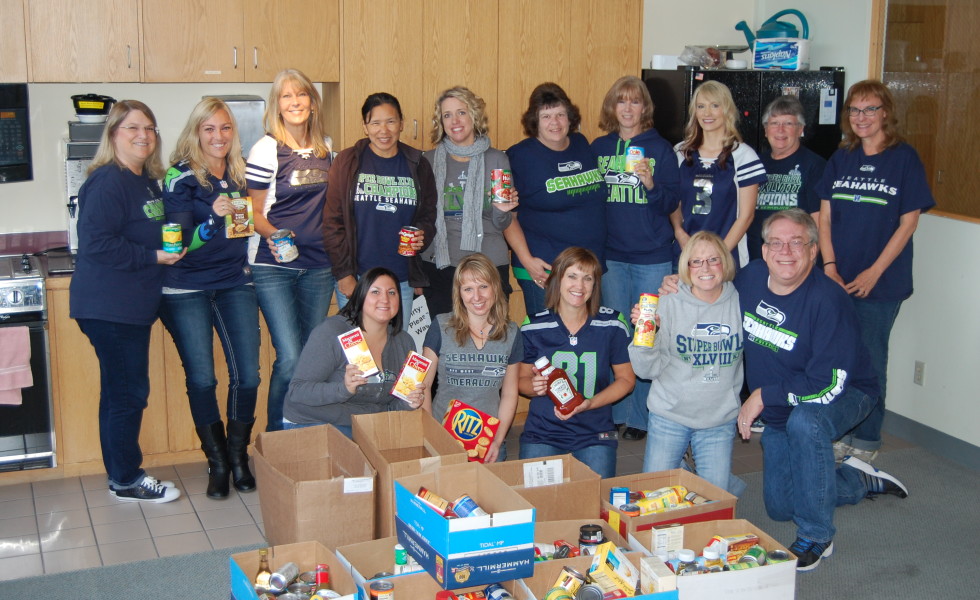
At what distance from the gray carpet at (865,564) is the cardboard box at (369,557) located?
0.91 m

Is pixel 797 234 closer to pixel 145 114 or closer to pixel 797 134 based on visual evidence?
pixel 797 134

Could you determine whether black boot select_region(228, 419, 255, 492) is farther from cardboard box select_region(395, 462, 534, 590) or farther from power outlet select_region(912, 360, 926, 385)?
power outlet select_region(912, 360, 926, 385)

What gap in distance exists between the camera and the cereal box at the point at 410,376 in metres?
3.40

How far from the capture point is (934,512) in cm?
430

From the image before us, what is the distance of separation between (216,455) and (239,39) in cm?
190

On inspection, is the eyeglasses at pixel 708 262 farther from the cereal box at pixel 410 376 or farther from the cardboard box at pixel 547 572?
the cardboard box at pixel 547 572

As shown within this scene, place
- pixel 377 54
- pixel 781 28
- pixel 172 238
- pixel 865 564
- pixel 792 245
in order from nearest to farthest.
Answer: pixel 792 245 → pixel 865 564 → pixel 172 238 → pixel 377 54 → pixel 781 28

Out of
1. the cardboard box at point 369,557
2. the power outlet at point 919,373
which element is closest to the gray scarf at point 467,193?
the cardboard box at point 369,557

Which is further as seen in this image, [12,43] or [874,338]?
[874,338]

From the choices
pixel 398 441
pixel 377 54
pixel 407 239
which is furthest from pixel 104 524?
pixel 377 54

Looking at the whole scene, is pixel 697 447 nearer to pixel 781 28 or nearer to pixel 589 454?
pixel 589 454

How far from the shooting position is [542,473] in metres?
3.20

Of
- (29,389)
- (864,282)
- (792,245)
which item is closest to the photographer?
(792,245)

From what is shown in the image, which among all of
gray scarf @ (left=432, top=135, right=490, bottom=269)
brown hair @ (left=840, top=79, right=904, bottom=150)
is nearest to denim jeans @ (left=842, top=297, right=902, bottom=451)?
brown hair @ (left=840, top=79, right=904, bottom=150)
